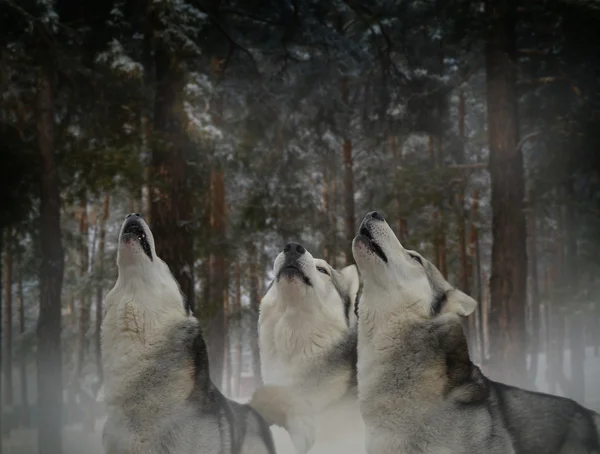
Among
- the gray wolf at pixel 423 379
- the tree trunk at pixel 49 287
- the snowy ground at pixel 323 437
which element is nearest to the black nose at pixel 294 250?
the gray wolf at pixel 423 379

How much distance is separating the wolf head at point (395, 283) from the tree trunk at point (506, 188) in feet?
3.00

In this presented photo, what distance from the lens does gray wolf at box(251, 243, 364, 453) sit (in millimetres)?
2826

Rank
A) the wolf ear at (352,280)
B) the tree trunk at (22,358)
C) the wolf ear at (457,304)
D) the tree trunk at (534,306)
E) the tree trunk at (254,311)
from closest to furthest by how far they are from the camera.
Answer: the wolf ear at (457,304), the wolf ear at (352,280), the tree trunk at (254,311), the tree trunk at (534,306), the tree trunk at (22,358)

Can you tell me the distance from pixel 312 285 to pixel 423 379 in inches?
26.5

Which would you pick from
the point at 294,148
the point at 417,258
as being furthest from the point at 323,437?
the point at 294,148

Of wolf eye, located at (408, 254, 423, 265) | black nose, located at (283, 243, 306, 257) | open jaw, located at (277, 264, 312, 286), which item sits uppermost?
black nose, located at (283, 243, 306, 257)

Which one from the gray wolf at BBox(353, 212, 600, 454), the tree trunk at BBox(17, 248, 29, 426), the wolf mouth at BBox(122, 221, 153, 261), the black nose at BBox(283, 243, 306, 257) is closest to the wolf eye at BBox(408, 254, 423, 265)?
the gray wolf at BBox(353, 212, 600, 454)

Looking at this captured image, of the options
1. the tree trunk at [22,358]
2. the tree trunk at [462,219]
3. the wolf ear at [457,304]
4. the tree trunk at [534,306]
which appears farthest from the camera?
the tree trunk at [22,358]

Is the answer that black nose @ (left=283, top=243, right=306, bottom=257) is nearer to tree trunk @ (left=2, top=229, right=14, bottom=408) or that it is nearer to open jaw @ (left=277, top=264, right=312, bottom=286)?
open jaw @ (left=277, top=264, right=312, bottom=286)

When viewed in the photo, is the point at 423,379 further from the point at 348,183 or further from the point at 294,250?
the point at 348,183

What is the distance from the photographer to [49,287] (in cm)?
334

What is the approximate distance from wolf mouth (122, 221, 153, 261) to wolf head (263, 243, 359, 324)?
1.83 ft

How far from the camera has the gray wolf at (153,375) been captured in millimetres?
2496

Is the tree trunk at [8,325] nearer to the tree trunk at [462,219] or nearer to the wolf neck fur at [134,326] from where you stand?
the wolf neck fur at [134,326]
